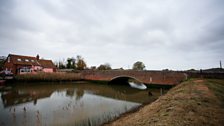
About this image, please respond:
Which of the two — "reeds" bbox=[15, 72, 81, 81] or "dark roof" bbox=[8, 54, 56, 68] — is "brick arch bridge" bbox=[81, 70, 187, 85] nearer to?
"reeds" bbox=[15, 72, 81, 81]

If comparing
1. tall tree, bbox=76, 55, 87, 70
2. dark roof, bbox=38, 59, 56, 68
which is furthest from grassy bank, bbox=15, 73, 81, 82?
tall tree, bbox=76, 55, 87, 70

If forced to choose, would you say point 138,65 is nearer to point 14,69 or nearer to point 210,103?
point 14,69

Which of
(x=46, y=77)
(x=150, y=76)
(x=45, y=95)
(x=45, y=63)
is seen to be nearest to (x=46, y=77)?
(x=46, y=77)

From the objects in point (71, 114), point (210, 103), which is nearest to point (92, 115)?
point (71, 114)

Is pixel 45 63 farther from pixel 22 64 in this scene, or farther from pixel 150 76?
pixel 150 76

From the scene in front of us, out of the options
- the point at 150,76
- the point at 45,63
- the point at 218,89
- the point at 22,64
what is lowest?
the point at 218,89

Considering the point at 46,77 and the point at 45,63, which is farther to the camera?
the point at 45,63

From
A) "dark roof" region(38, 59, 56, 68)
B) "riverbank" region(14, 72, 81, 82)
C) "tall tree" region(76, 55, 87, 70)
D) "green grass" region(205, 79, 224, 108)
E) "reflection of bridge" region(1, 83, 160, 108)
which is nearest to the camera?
"green grass" region(205, 79, 224, 108)

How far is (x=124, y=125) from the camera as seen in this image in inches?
221

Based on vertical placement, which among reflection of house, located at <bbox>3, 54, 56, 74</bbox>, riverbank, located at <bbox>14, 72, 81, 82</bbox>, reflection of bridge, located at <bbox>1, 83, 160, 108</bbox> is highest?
reflection of house, located at <bbox>3, 54, 56, 74</bbox>

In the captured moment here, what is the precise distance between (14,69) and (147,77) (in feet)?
84.3

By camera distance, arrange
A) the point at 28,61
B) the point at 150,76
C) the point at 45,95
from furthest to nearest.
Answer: the point at 28,61 < the point at 150,76 < the point at 45,95

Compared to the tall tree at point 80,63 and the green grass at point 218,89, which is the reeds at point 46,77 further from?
the green grass at point 218,89

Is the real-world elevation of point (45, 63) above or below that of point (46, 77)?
above
